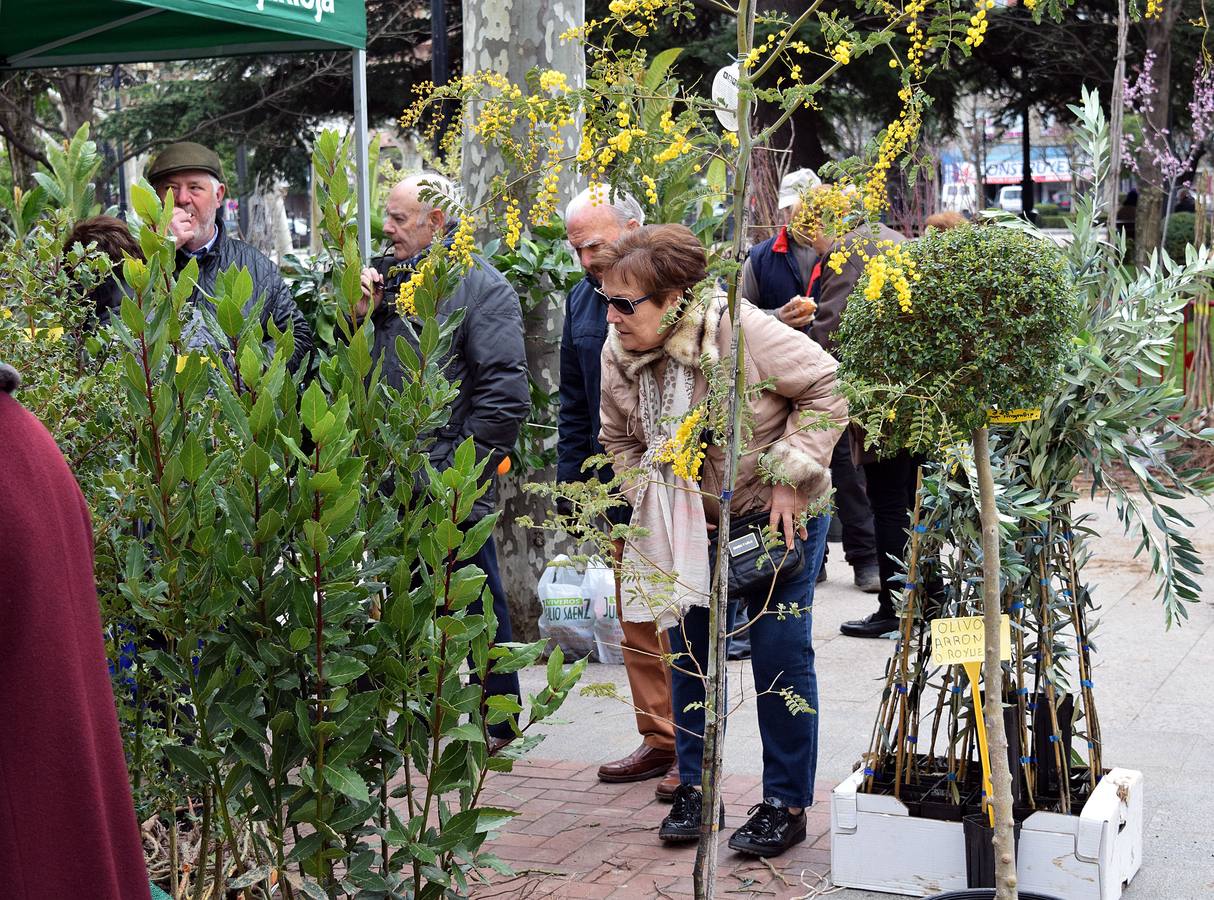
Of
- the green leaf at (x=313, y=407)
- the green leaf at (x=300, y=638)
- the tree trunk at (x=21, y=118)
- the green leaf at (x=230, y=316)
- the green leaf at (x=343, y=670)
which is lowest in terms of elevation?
the green leaf at (x=343, y=670)

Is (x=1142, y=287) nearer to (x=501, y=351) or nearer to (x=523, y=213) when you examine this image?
(x=501, y=351)

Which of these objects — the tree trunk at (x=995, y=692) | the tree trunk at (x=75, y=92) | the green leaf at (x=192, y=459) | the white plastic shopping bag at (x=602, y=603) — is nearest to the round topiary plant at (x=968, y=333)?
the tree trunk at (x=995, y=692)

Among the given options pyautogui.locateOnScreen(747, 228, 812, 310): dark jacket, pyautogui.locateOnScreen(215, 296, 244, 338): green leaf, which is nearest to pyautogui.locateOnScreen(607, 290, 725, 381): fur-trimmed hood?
pyautogui.locateOnScreen(215, 296, 244, 338): green leaf

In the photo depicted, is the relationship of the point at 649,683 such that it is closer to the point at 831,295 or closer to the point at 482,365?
the point at 482,365

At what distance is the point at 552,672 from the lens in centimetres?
283

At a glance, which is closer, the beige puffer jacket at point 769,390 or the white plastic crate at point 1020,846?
the white plastic crate at point 1020,846

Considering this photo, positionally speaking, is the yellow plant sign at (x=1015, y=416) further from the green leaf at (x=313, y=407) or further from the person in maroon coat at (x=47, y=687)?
the person in maroon coat at (x=47, y=687)

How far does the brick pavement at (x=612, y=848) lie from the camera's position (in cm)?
411

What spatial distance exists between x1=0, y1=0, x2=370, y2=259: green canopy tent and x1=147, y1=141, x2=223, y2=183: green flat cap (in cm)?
218

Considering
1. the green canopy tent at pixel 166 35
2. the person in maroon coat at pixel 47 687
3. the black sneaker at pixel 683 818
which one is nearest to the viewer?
the person in maroon coat at pixel 47 687

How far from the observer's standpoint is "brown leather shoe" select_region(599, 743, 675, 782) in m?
5.14

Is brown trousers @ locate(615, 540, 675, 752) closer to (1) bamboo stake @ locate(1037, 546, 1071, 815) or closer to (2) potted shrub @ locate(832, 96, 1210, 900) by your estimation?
(2) potted shrub @ locate(832, 96, 1210, 900)

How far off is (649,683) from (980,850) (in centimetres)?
160

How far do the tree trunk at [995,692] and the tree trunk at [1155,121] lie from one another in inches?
633
